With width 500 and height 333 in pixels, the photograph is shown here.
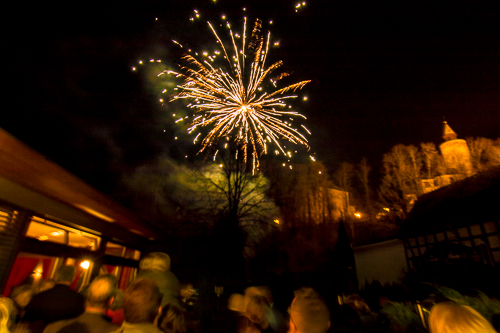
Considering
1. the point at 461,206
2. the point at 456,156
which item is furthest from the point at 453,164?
the point at 461,206

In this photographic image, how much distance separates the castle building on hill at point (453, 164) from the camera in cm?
2361

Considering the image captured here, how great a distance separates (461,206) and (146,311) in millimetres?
10937

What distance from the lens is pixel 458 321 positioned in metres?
1.90

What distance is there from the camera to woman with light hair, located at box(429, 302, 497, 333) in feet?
6.08

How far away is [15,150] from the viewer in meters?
2.92

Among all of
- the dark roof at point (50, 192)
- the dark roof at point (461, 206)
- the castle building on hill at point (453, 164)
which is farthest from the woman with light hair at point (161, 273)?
the castle building on hill at point (453, 164)

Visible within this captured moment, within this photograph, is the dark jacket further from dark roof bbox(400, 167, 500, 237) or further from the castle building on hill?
the castle building on hill

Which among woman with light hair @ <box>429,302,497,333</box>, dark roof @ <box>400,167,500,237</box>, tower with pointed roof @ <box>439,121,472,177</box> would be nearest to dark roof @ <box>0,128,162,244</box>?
woman with light hair @ <box>429,302,497,333</box>

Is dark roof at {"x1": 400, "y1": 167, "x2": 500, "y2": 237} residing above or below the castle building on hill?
below

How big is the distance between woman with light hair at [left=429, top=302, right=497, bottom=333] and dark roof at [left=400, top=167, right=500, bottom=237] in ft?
26.6

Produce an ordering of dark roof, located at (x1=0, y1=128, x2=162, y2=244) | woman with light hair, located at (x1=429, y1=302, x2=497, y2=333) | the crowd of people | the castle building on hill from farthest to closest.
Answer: the castle building on hill
dark roof, located at (x1=0, y1=128, x2=162, y2=244)
the crowd of people
woman with light hair, located at (x1=429, y1=302, x2=497, y2=333)

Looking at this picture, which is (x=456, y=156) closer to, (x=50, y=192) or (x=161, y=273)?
(x=161, y=273)

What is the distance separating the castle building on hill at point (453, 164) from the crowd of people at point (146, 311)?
1031 inches

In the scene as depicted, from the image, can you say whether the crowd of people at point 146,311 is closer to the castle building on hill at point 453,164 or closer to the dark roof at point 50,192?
the dark roof at point 50,192
